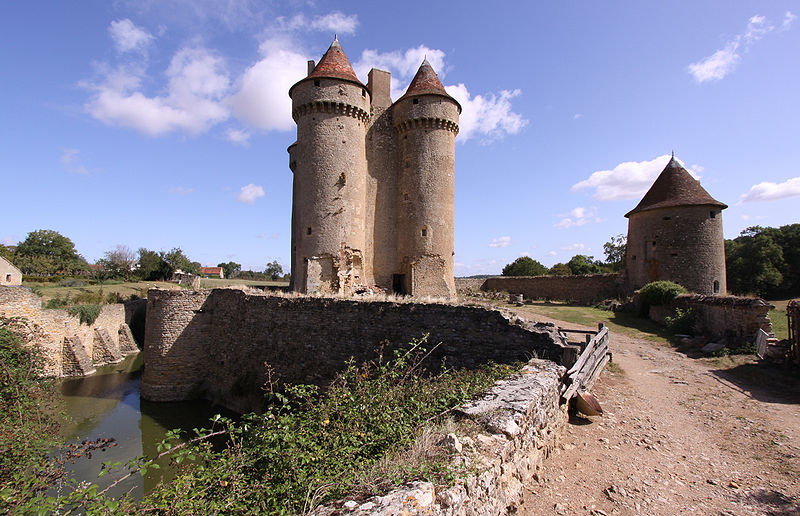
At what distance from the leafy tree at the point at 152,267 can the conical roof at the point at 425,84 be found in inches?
1755

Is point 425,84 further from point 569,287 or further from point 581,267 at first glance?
point 581,267

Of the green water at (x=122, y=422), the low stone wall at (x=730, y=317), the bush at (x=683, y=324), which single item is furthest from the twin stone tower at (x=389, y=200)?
the bush at (x=683, y=324)

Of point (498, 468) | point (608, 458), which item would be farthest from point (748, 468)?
point (498, 468)

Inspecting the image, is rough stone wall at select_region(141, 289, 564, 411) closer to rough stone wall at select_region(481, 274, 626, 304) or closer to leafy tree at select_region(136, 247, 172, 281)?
rough stone wall at select_region(481, 274, 626, 304)

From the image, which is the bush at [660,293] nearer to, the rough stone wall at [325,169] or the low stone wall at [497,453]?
the rough stone wall at [325,169]

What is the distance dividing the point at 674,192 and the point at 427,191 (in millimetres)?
16936

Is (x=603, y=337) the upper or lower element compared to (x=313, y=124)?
lower

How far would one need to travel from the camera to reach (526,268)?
49688 mm

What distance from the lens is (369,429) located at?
4.34 meters

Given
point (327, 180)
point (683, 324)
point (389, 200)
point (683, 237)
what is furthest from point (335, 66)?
point (683, 237)

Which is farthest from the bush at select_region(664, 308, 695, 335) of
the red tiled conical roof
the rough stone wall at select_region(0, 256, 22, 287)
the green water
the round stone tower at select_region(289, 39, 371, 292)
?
the rough stone wall at select_region(0, 256, 22, 287)

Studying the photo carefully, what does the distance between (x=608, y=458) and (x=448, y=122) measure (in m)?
19.5

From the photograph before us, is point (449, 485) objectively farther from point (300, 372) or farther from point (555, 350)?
point (300, 372)

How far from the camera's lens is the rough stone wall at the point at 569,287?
28300 millimetres
